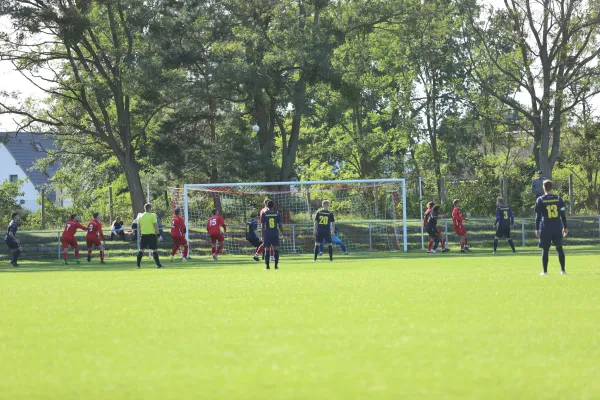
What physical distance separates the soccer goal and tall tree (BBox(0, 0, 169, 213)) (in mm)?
3433

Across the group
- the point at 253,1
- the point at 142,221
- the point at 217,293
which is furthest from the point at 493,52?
the point at 217,293

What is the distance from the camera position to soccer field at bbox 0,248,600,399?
21.0ft

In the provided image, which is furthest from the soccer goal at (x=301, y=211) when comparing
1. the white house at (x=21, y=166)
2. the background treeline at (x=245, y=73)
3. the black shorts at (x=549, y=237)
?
the white house at (x=21, y=166)

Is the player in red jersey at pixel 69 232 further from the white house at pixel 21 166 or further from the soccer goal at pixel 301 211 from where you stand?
the white house at pixel 21 166

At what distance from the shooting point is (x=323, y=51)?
Result: 1502 inches

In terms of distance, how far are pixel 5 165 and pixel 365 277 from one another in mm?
67309

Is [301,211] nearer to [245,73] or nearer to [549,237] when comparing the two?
[245,73]

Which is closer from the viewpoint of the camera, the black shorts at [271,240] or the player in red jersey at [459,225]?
the black shorts at [271,240]

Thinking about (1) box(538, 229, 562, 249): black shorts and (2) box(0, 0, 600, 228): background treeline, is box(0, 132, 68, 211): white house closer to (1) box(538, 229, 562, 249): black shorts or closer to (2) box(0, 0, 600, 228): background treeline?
(2) box(0, 0, 600, 228): background treeline

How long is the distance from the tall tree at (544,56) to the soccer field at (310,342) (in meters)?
25.4

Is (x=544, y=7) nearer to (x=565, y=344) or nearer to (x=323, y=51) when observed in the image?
(x=323, y=51)

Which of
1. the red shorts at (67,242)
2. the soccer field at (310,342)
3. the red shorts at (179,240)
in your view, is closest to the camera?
the soccer field at (310,342)

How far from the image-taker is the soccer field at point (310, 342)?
21.0ft

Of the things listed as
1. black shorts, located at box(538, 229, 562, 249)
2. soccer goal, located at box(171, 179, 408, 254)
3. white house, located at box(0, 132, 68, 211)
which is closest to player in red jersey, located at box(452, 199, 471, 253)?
soccer goal, located at box(171, 179, 408, 254)
